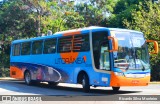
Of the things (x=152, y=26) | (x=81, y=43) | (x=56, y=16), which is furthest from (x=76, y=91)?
(x=56, y=16)

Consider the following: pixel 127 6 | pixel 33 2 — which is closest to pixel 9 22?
pixel 33 2

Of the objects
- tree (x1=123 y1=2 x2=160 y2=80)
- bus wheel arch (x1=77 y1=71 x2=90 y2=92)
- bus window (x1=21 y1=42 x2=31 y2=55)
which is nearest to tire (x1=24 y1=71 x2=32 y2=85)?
bus window (x1=21 y1=42 x2=31 y2=55)

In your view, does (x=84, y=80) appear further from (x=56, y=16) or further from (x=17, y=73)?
(x=56, y=16)

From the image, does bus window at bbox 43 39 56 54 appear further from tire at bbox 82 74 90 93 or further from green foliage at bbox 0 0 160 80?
green foliage at bbox 0 0 160 80

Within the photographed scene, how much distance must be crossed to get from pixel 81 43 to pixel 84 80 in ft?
6.26

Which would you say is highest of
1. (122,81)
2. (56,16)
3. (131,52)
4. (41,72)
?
(56,16)

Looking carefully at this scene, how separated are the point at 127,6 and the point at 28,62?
23.4 m

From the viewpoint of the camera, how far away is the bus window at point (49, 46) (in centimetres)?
2119

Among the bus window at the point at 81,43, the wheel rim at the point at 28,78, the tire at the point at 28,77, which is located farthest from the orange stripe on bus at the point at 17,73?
the bus window at the point at 81,43

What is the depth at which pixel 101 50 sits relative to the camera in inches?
675

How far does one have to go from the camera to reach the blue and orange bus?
1645 cm

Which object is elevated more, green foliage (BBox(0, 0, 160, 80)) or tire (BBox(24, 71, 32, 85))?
green foliage (BBox(0, 0, 160, 80))

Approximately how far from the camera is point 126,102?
13.5m

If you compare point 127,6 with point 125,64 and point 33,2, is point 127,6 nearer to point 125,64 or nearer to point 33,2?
point 33,2
